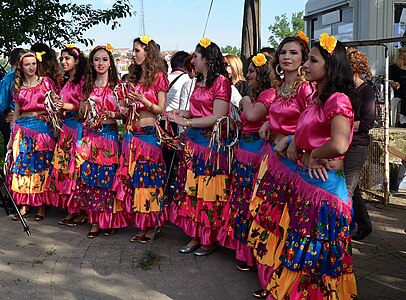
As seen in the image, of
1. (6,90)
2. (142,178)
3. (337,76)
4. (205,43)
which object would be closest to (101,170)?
(142,178)

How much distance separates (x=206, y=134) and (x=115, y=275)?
154cm

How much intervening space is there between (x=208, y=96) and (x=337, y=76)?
181 cm

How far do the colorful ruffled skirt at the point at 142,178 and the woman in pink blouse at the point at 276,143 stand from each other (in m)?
1.49

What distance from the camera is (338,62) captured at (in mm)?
3283

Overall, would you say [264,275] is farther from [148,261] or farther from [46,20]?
[46,20]

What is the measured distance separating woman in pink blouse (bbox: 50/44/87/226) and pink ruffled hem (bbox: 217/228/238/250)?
6.17 feet

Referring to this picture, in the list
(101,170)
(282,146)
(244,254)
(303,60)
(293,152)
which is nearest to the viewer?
(293,152)

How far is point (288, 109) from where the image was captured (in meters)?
3.98

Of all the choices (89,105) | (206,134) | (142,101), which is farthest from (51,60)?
(206,134)

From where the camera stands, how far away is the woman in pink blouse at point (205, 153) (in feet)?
16.0

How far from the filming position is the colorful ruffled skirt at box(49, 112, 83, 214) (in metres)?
5.98

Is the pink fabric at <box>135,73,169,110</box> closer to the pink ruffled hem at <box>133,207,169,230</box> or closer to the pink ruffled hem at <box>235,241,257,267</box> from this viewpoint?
the pink ruffled hem at <box>133,207,169,230</box>

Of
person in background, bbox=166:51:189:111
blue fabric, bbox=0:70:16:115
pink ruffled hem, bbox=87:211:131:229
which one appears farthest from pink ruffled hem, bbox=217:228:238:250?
blue fabric, bbox=0:70:16:115

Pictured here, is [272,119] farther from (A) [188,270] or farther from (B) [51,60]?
(B) [51,60]
